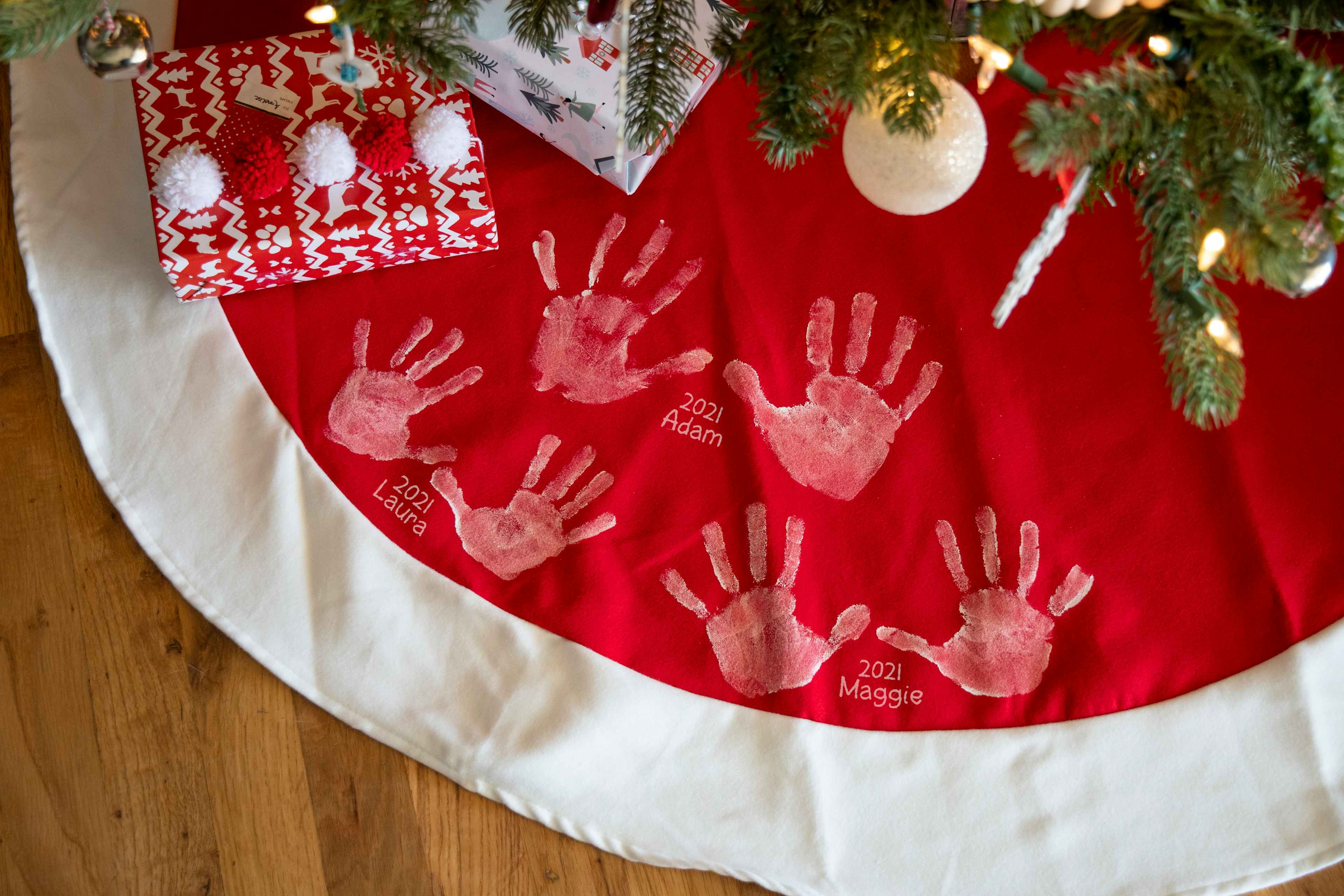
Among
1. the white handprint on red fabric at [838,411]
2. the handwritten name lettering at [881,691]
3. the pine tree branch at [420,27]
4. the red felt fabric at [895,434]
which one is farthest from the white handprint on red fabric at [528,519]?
the pine tree branch at [420,27]

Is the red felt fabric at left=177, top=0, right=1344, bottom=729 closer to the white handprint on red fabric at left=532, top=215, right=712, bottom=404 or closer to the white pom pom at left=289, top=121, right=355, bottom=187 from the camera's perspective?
the white handprint on red fabric at left=532, top=215, right=712, bottom=404

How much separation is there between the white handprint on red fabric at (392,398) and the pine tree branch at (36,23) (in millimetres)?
402

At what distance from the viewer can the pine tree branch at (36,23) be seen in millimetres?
532

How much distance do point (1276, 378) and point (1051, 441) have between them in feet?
0.75

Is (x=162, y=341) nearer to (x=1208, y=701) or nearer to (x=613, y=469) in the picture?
(x=613, y=469)

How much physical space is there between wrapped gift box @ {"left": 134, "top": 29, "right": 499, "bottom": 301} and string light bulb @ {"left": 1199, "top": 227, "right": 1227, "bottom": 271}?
0.58 meters

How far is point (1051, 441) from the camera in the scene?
932 mm

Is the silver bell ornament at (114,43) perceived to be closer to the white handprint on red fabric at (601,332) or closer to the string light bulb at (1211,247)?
the white handprint on red fabric at (601,332)

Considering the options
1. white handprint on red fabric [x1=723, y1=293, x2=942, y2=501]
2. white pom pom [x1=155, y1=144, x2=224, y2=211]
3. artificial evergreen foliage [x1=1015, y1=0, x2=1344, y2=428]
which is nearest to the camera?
artificial evergreen foliage [x1=1015, y1=0, x2=1344, y2=428]

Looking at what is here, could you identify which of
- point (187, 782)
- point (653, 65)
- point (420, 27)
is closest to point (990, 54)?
point (653, 65)

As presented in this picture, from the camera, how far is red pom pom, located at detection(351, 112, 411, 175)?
0.84m

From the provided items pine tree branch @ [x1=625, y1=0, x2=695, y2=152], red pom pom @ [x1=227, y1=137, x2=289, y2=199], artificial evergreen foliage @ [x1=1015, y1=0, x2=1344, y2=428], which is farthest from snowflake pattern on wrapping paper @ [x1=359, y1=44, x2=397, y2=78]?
artificial evergreen foliage @ [x1=1015, y1=0, x2=1344, y2=428]

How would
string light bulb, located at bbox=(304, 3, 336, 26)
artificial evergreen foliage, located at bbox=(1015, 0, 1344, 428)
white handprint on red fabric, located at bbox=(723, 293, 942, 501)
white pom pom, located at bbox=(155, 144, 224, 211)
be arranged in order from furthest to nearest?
white handprint on red fabric, located at bbox=(723, 293, 942, 501) → white pom pom, located at bbox=(155, 144, 224, 211) → string light bulb, located at bbox=(304, 3, 336, 26) → artificial evergreen foliage, located at bbox=(1015, 0, 1344, 428)

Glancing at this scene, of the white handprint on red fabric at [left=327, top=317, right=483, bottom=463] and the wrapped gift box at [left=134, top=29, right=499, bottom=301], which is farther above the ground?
the wrapped gift box at [left=134, top=29, right=499, bottom=301]
